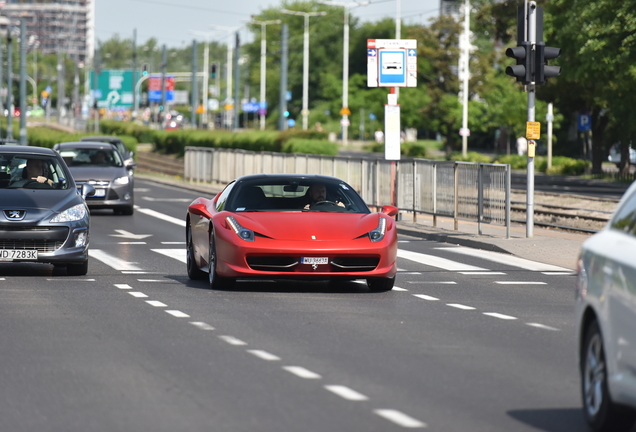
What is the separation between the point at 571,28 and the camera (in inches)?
1756

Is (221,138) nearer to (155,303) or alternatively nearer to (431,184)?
(431,184)

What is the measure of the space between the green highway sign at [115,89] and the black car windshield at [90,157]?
6576 cm

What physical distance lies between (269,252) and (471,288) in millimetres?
2551

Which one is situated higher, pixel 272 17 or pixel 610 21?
pixel 272 17

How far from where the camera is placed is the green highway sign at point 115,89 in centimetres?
9562

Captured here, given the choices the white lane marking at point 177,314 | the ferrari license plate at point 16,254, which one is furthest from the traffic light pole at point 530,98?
the white lane marking at point 177,314

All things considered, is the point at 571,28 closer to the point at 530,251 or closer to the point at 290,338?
the point at 530,251

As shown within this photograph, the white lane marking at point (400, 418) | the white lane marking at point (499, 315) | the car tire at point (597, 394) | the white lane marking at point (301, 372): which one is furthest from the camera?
the white lane marking at point (499, 315)

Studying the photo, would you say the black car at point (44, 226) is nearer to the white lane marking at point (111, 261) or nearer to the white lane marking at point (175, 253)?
the white lane marking at point (111, 261)

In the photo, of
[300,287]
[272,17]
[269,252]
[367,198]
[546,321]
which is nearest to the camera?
[546,321]

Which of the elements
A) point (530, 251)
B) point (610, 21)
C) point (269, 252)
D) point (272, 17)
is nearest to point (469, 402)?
point (269, 252)

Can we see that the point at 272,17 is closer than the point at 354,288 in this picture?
No

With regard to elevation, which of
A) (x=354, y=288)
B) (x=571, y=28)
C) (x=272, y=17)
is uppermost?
(x=272, y=17)

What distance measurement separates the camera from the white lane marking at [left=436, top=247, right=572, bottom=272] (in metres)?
18.0
